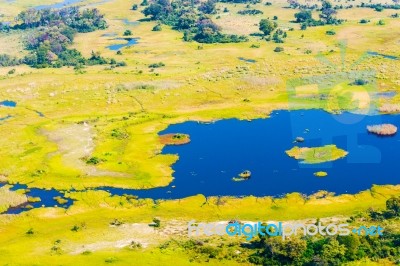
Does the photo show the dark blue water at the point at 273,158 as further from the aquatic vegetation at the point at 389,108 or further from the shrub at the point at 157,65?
the shrub at the point at 157,65

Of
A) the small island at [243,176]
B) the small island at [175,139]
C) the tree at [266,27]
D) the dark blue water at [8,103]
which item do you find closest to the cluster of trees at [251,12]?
the tree at [266,27]

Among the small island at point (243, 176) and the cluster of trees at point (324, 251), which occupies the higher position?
the cluster of trees at point (324, 251)

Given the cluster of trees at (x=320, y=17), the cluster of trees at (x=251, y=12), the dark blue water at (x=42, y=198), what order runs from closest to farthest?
the dark blue water at (x=42, y=198)
the cluster of trees at (x=320, y=17)
the cluster of trees at (x=251, y=12)

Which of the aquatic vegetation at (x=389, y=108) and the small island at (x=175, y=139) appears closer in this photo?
the small island at (x=175, y=139)

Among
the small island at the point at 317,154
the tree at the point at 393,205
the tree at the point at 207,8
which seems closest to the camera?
the tree at the point at 393,205

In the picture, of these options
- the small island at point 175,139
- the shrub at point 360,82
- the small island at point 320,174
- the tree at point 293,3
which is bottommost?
the small island at point 175,139

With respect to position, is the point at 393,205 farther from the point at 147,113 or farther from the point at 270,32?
the point at 270,32
